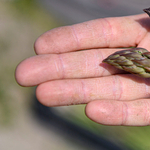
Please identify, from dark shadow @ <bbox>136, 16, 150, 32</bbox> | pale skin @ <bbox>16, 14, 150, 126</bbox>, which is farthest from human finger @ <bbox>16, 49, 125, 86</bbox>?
dark shadow @ <bbox>136, 16, 150, 32</bbox>

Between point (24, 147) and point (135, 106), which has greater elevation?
point (135, 106)

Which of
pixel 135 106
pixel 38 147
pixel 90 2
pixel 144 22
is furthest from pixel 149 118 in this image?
pixel 90 2

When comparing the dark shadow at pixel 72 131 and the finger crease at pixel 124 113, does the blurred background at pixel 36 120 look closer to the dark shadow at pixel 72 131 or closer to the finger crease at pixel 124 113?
the dark shadow at pixel 72 131

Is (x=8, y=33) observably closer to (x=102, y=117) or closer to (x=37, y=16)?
(x=37, y=16)

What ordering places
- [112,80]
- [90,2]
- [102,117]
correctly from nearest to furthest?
[102,117], [112,80], [90,2]

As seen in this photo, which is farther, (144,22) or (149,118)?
(144,22)

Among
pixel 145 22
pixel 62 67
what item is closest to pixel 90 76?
pixel 62 67

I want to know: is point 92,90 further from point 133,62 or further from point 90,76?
point 133,62
